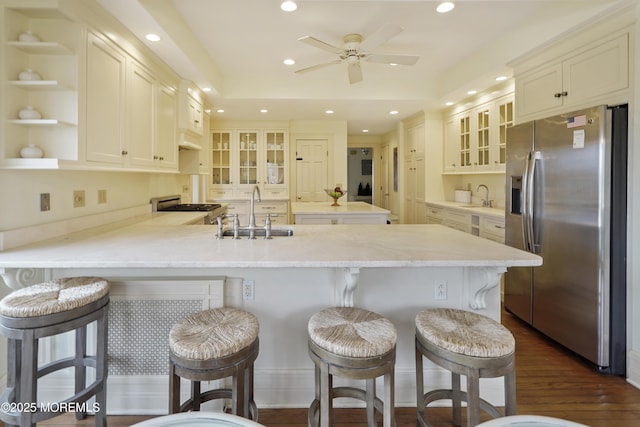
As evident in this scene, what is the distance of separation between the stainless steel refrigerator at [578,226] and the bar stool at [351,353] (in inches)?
68.4

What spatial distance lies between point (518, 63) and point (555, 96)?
66 centimetres

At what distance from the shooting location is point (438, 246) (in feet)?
6.23

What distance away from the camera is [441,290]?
1999 millimetres

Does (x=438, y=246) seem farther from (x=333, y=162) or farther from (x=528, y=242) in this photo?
(x=333, y=162)

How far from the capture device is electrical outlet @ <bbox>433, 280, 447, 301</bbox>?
6.55 feet

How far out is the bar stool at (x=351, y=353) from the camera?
134cm

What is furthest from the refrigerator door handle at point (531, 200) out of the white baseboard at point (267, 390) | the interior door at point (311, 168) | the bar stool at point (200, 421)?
the interior door at point (311, 168)

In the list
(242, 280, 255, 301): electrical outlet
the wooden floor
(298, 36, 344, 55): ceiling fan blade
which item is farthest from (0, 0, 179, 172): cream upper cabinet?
A: the wooden floor

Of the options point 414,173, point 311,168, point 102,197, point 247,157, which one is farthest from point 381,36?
point 247,157

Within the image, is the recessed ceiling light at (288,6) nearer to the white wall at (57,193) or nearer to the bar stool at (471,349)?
the white wall at (57,193)

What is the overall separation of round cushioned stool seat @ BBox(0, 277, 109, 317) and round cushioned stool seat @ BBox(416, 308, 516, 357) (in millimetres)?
1445

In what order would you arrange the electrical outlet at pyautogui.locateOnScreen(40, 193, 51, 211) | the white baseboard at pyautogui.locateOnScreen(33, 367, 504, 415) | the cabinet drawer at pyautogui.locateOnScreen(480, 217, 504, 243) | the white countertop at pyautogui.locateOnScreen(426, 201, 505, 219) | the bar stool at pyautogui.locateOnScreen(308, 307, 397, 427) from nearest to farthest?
1. the bar stool at pyautogui.locateOnScreen(308, 307, 397, 427)
2. the white baseboard at pyautogui.locateOnScreen(33, 367, 504, 415)
3. the electrical outlet at pyautogui.locateOnScreen(40, 193, 51, 211)
4. the cabinet drawer at pyautogui.locateOnScreen(480, 217, 504, 243)
5. the white countertop at pyautogui.locateOnScreen(426, 201, 505, 219)

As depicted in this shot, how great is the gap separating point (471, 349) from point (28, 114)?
242 cm

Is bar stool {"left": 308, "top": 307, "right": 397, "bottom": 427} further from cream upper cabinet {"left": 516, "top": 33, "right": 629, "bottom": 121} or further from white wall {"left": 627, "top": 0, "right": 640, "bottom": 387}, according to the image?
cream upper cabinet {"left": 516, "top": 33, "right": 629, "bottom": 121}
